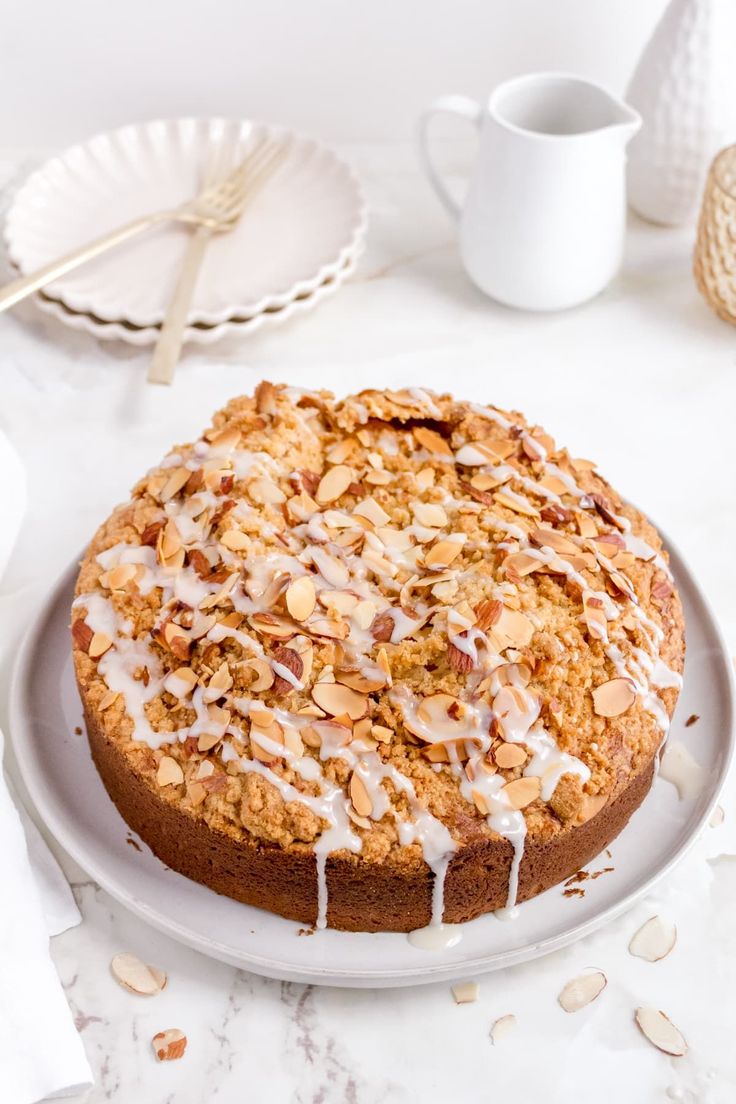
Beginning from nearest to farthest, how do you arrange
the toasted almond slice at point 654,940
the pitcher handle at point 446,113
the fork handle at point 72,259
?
the toasted almond slice at point 654,940 → the fork handle at point 72,259 → the pitcher handle at point 446,113

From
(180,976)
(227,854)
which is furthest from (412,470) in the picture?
(180,976)

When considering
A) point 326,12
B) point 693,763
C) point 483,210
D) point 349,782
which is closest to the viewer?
point 349,782

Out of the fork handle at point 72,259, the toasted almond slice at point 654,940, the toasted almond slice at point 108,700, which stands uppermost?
the fork handle at point 72,259

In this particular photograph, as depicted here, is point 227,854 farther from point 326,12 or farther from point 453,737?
point 326,12

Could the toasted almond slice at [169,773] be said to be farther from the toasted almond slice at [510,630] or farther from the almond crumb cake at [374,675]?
the toasted almond slice at [510,630]

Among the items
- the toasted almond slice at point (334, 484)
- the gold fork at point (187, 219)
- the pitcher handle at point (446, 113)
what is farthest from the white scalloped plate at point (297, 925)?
the pitcher handle at point (446, 113)

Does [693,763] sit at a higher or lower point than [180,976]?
higher

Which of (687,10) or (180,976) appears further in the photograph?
(687,10)
